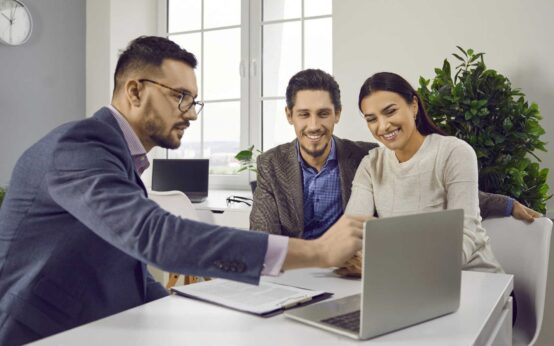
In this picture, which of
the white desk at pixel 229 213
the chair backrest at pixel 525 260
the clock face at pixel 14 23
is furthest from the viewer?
the clock face at pixel 14 23

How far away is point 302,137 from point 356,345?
52.3 inches

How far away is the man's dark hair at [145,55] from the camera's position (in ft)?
4.49

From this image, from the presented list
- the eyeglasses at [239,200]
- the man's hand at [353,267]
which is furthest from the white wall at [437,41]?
the man's hand at [353,267]

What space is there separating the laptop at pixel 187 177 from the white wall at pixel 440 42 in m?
0.99

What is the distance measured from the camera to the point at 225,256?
0.96 m

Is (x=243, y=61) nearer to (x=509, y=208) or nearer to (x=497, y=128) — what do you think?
(x=497, y=128)

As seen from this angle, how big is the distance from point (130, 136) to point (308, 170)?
3.07 feet

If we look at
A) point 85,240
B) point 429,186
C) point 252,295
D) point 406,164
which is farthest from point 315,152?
point 85,240

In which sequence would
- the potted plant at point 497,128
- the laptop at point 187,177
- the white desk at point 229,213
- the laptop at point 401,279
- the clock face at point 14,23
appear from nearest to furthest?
the laptop at point 401,279 → the potted plant at point 497,128 → the white desk at point 229,213 → the clock face at point 14,23 → the laptop at point 187,177

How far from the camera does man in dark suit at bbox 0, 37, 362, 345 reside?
0.95m

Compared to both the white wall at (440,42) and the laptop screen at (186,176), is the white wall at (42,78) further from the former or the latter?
the white wall at (440,42)

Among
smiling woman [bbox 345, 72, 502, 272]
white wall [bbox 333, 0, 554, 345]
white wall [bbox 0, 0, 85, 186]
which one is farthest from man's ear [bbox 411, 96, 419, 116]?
white wall [bbox 0, 0, 85, 186]

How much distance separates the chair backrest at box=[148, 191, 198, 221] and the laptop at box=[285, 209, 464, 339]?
1.06 m

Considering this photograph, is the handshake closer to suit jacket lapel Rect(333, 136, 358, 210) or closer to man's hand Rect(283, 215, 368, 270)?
man's hand Rect(283, 215, 368, 270)
